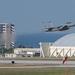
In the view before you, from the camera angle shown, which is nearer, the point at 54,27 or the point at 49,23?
the point at 54,27

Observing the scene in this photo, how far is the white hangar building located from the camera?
16565cm

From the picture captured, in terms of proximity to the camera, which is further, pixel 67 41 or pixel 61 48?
pixel 67 41

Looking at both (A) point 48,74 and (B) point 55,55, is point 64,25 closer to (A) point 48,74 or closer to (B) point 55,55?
(B) point 55,55

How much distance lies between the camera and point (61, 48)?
169625 mm

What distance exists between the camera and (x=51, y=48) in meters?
174

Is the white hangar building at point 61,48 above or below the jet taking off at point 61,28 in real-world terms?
below

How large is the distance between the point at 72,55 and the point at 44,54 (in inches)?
625

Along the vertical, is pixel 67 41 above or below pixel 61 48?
above

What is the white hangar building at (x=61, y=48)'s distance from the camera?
166 meters

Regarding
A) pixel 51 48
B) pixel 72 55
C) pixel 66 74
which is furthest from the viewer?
pixel 51 48

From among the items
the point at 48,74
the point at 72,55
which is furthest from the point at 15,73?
the point at 72,55

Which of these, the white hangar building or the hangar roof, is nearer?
the white hangar building

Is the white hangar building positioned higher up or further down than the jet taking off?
further down

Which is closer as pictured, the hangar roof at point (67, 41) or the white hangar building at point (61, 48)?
the white hangar building at point (61, 48)
